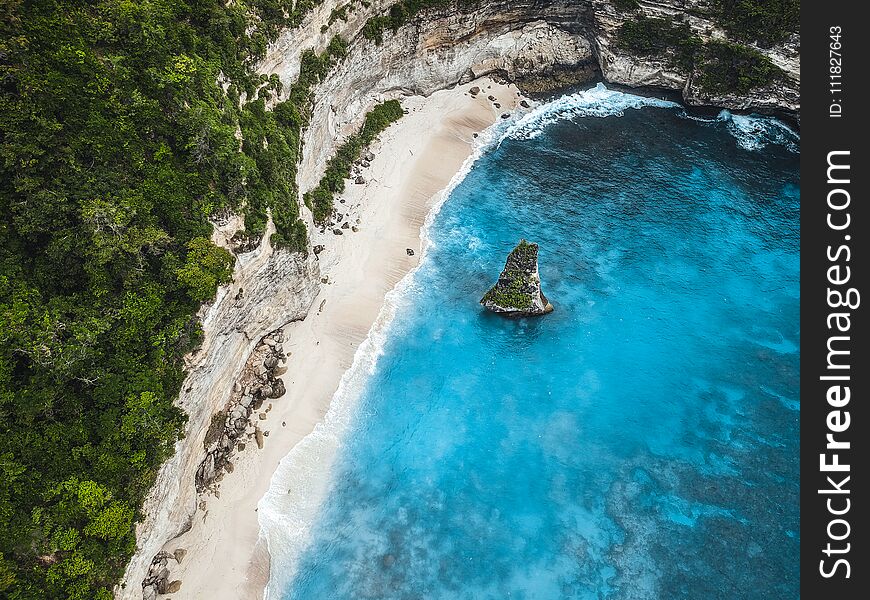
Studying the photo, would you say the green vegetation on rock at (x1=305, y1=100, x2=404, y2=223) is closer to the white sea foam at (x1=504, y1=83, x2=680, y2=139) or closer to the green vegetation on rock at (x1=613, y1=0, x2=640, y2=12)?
the white sea foam at (x1=504, y1=83, x2=680, y2=139)

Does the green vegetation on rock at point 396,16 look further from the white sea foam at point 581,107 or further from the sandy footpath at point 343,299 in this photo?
the white sea foam at point 581,107

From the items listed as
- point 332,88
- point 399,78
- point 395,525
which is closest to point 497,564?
point 395,525

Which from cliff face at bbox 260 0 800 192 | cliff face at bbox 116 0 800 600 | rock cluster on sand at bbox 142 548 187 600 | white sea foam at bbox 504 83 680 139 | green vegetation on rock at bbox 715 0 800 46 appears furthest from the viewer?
white sea foam at bbox 504 83 680 139

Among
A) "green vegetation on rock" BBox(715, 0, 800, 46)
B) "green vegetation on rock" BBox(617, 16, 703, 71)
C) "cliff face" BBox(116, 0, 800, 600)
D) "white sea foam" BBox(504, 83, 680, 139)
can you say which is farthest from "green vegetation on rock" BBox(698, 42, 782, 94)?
"white sea foam" BBox(504, 83, 680, 139)

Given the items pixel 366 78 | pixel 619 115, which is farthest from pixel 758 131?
pixel 366 78

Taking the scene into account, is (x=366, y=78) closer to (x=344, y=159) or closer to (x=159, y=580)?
(x=344, y=159)
